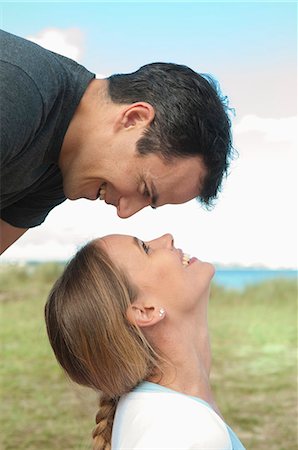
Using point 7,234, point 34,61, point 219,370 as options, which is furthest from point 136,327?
point 219,370

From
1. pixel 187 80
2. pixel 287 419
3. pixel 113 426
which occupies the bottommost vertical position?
pixel 287 419

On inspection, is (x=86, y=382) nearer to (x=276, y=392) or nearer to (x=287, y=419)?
(x=287, y=419)

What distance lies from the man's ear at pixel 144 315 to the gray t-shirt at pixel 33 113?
0.48m

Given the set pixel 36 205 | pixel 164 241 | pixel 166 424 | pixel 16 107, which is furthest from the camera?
pixel 36 205

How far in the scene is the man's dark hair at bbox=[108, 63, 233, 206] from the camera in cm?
205

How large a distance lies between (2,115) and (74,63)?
425 mm

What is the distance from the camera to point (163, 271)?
183 centimetres

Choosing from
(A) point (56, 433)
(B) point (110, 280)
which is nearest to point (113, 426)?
(B) point (110, 280)

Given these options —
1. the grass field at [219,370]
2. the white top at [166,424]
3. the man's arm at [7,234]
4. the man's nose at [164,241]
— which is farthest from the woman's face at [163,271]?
the grass field at [219,370]

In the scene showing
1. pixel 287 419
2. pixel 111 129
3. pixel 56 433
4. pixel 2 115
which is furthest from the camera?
pixel 287 419

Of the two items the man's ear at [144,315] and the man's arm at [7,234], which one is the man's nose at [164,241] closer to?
the man's ear at [144,315]

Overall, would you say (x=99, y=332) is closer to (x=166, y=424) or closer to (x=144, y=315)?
(x=144, y=315)

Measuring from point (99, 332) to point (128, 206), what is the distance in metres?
0.44

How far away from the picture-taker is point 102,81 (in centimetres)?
214
